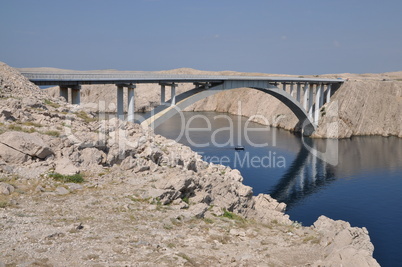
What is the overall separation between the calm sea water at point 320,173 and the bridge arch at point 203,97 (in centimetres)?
360

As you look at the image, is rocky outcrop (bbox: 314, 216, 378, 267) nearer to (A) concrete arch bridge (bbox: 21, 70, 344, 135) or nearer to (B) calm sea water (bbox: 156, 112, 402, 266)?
(B) calm sea water (bbox: 156, 112, 402, 266)

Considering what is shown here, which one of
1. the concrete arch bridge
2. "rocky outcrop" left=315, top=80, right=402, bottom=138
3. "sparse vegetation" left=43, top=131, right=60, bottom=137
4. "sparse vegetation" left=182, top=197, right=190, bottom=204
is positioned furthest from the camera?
"rocky outcrop" left=315, top=80, right=402, bottom=138

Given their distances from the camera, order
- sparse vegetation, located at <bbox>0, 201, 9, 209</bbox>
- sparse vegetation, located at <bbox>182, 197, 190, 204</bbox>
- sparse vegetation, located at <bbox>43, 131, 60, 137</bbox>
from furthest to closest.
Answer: sparse vegetation, located at <bbox>43, 131, 60, 137</bbox>
sparse vegetation, located at <bbox>182, 197, 190, 204</bbox>
sparse vegetation, located at <bbox>0, 201, 9, 209</bbox>

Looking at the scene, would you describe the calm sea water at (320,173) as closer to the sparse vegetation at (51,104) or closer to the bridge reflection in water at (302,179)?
the bridge reflection in water at (302,179)

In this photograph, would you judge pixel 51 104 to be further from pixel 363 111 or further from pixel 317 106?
pixel 363 111

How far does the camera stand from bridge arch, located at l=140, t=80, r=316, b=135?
3227 centimetres

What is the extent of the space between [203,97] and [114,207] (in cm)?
2693

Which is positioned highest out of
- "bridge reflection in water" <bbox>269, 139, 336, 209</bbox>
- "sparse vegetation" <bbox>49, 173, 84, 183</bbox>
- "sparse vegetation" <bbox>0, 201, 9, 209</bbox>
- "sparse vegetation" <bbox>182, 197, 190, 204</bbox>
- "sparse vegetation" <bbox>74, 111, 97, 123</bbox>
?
"sparse vegetation" <bbox>74, 111, 97, 123</bbox>

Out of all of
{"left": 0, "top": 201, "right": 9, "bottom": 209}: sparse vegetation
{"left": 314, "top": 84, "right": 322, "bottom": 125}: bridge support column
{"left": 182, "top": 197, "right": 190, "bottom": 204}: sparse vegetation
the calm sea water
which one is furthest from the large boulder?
{"left": 314, "top": 84, "right": 322, "bottom": 125}: bridge support column

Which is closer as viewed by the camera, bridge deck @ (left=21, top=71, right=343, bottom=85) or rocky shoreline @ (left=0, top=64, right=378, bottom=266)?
rocky shoreline @ (left=0, top=64, right=378, bottom=266)

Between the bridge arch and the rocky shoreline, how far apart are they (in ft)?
45.9

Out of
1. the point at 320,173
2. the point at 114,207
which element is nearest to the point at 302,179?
the point at 320,173

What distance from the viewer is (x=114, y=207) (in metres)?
11.3

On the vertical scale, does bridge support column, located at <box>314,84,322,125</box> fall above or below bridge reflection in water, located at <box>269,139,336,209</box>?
above
